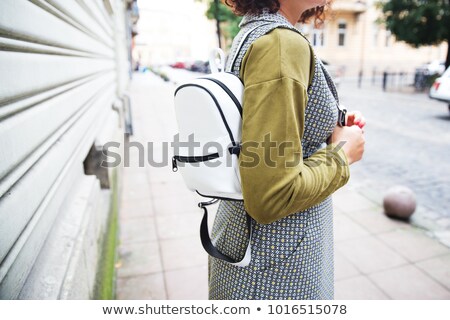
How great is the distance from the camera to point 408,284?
319 centimetres

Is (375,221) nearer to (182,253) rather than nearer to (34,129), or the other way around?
(182,253)

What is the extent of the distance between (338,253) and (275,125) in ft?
9.97

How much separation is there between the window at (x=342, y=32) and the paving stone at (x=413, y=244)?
28964 mm

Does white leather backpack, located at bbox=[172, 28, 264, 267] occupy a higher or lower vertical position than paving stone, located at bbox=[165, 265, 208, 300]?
higher

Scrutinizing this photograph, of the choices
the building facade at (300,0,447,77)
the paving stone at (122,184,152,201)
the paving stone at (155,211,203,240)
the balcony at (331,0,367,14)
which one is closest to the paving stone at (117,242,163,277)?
the paving stone at (155,211,203,240)

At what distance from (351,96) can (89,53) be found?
49.4 ft

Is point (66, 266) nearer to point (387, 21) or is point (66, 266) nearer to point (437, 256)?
point (437, 256)

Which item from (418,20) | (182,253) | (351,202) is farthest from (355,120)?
(418,20)

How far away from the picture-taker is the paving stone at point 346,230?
4016mm

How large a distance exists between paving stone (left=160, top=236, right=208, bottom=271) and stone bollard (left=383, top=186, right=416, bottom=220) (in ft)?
7.44

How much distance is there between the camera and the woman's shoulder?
983 mm

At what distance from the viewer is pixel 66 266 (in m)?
1.83

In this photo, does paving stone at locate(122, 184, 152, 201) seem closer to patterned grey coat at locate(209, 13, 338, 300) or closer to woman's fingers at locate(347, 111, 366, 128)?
patterned grey coat at locate(209, 13, 338, 300)

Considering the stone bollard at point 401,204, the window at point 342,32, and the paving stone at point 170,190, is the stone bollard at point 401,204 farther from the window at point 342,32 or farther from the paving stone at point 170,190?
the window at point 342,32
